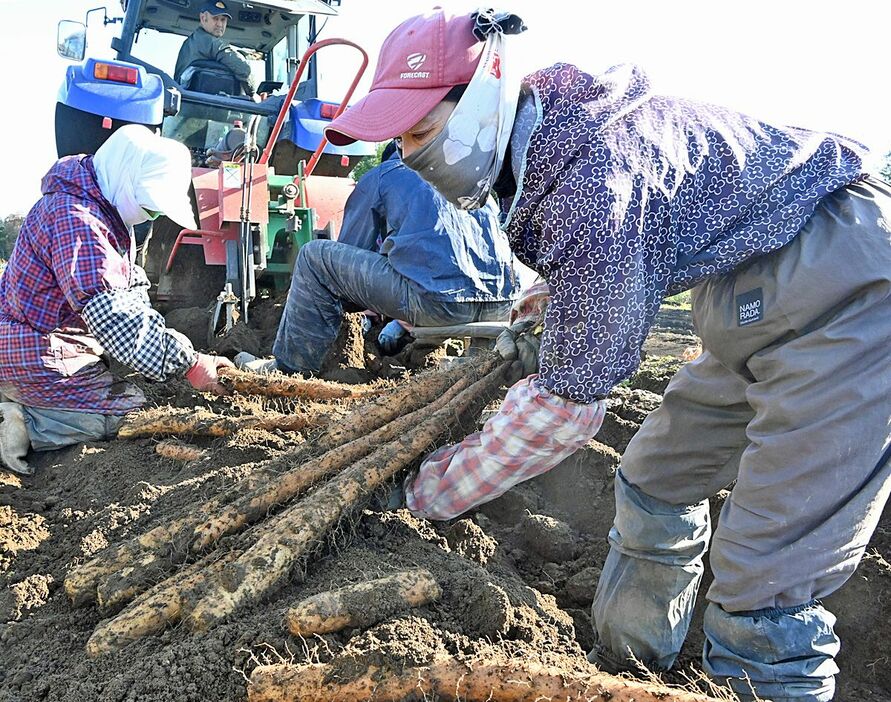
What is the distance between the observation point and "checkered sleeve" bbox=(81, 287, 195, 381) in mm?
3039

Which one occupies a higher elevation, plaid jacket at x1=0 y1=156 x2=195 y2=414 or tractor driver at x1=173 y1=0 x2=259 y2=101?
tractor driver at x1=173 y1=0 x2=259 y2=101

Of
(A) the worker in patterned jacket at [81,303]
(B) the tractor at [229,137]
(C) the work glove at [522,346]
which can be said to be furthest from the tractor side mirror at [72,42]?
(C) the work glove at [522,346]

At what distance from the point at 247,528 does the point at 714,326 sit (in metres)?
1.36

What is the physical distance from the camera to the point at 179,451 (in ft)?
9.78

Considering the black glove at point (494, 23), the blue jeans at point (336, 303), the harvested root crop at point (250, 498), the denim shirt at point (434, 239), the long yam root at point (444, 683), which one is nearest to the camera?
the long yam root at point (444, 683)

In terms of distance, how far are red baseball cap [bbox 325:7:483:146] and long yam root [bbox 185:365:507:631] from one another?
92 cm

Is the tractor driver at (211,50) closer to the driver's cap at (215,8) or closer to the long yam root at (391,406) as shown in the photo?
the driver's cap at (215,8)

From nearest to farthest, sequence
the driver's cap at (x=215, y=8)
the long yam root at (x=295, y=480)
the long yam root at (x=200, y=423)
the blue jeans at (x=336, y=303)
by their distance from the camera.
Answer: the long yam root at (x=295, y=480), the long yam root at (x=200, y=423), the blue jeans at (x=336, y=303), the driver's cap at (x=215, y=8)

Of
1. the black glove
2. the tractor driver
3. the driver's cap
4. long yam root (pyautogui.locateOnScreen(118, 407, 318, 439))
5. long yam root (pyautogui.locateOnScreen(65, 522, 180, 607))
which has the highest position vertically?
the driver's cap

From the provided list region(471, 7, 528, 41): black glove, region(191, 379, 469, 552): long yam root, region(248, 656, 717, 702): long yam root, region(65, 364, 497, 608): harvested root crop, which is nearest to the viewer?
region(248, 656, 717, 702): long yam root

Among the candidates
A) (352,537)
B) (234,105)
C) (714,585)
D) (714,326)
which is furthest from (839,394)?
(234,105)

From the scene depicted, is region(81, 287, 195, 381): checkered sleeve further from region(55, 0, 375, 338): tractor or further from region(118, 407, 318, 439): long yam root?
region(55, 0, 375, 338): tractor

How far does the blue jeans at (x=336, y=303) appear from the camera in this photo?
3932 millimetres

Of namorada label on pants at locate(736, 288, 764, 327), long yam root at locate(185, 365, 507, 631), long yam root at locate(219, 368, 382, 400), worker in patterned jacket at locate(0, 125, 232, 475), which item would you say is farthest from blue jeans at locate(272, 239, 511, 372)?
namorada label on pants at locate(736, 288, 764, 327)
